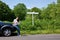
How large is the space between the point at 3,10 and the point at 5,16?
3779 millimetres

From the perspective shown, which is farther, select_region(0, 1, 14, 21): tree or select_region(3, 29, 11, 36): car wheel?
select_region(0, 1, 14, 21): tree

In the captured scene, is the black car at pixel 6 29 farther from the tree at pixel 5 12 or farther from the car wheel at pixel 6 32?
the tree at pixel 5 12

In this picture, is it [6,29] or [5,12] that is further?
[5,12]

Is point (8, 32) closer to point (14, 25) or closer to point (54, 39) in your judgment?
point (14, 25)

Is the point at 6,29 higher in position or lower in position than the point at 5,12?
higher

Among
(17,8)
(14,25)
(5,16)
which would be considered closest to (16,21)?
(14,25)

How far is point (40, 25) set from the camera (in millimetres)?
24359

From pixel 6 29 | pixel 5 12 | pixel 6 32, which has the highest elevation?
pixel 6 29

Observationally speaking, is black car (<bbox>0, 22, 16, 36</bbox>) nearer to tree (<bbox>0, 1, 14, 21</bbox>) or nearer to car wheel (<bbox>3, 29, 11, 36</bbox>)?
car wheel (<bbox>3, 29, 11, 36</bbox>)

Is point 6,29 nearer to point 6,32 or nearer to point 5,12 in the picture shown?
point 6,32

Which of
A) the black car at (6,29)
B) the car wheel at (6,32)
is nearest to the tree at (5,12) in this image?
the black car at (6,29)

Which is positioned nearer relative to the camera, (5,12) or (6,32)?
(6,32)

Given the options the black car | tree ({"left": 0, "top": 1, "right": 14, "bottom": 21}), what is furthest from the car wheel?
tree ({"left": 0, "top": 1, "right": 14, "bottom": 21})

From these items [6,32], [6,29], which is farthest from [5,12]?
[6,32]
